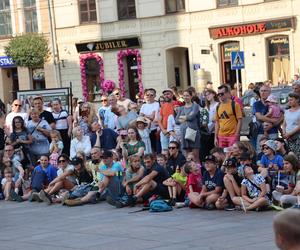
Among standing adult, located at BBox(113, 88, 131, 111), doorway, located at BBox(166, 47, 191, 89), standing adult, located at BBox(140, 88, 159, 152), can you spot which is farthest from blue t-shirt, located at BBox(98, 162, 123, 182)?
doorway, located at BBox(166, 47, 191, 89)

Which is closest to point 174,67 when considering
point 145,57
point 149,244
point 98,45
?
point 145,57

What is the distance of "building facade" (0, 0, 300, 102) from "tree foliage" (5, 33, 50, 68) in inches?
24.8

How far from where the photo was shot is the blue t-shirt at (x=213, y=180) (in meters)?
13.4

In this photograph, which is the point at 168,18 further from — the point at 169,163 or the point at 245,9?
the point at 169,163

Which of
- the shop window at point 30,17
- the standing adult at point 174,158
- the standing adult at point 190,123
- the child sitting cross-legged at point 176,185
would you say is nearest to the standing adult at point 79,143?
the standing adult at point 190,123

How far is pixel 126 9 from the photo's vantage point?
42.8m

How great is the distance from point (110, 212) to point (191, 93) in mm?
3483

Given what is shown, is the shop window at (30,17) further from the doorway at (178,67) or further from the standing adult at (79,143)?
the standing adult at (79,143)

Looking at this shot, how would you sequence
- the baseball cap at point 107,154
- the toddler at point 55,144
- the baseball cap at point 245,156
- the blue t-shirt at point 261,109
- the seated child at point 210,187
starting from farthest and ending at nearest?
the toddler at point 55,144
the baseball cap at point 107,154
the blue t-shirt at point 261,109
the seated child at point 210,187
the baseball cap at point 245,156

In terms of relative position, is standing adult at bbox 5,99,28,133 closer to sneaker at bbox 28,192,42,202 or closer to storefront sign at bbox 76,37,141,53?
sneaker at bbox 28,192,42,202

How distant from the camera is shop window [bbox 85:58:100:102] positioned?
4484cm

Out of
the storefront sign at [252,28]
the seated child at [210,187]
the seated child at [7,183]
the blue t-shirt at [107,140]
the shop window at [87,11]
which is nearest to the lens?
the seated child at [210,187]

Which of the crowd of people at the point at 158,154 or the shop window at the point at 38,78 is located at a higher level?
the shop window at the point at 38,78

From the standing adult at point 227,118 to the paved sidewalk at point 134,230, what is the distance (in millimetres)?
1986
